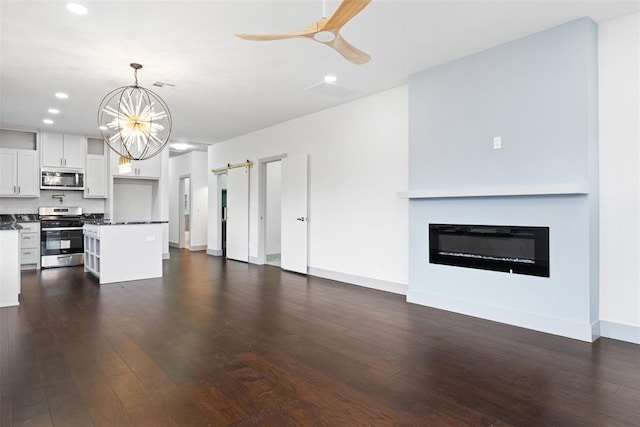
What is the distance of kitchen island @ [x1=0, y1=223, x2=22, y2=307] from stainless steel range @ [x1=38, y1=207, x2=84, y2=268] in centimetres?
329

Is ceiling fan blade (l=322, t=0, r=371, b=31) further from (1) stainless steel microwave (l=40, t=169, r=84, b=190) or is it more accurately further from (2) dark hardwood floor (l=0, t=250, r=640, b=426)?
(1) stainless steel microwave (l=40, t=169, r=84, b=190)

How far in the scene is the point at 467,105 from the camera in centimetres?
420

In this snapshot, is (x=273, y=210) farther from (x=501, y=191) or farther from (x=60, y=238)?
(x=501, y=191)

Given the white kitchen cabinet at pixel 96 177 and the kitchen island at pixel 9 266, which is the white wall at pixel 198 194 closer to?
the white kitchen cabinet at pixel 96 177

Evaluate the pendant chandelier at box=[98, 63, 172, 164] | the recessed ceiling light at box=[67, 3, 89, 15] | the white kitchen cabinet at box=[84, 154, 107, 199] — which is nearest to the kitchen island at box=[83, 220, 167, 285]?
the pendant chandelier at box=[98, 63, 172, 164]

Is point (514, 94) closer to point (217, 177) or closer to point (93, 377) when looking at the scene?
point (93, 377)

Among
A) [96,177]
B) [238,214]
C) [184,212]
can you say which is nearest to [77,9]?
[238,214]

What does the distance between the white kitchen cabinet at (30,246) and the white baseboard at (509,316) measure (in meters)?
7.31

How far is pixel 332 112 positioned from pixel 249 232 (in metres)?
3.41

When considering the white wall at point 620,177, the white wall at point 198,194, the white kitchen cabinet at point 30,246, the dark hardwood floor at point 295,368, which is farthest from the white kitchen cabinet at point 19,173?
the white wall at point 620,177

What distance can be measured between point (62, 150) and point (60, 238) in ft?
6.30

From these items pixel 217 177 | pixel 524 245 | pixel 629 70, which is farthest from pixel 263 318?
pixel 217 177

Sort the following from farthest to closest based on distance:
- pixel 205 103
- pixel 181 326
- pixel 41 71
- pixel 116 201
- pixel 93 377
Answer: pixel 116 201, pixel 205 103, pixel 41 71, pixel 181 326, pixel 93 377

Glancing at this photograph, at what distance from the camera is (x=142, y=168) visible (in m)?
8.76
